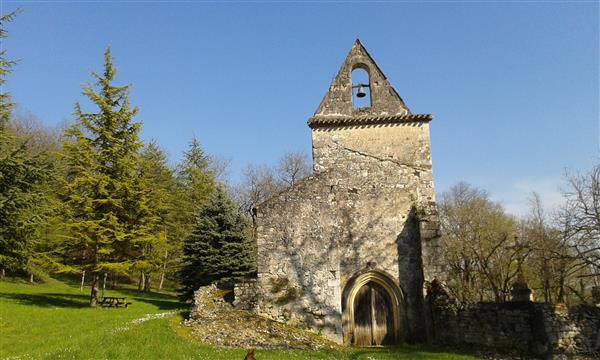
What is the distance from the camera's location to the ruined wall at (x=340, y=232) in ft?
42.7

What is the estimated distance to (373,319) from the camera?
13.3m

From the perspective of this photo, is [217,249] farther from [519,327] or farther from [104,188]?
[519,327]

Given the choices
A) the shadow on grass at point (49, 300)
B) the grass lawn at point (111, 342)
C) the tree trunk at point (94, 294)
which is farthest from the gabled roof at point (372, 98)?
→ the shadow on grass at point (49, 300)

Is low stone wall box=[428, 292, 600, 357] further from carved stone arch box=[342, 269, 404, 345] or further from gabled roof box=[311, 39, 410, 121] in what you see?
gabled roof box=[311, 39, 410, 121]

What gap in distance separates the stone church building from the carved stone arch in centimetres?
3

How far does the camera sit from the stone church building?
13.0m

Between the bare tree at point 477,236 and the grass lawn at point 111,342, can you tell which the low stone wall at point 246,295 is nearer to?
the grass lawn at point 111,342

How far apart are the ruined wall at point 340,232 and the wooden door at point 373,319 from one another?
535 millimetres

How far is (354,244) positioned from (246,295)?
154 inches

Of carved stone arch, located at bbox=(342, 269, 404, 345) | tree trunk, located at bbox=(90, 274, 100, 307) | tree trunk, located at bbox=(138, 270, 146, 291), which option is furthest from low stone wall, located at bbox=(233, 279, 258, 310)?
tree trunk, located at bbox=(138, 270, 146, 291)

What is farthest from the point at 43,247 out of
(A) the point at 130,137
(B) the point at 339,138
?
(B) the point at 339,138

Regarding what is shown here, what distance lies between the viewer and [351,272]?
13680 millimetres

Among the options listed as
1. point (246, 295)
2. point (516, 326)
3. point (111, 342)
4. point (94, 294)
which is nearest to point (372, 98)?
point (246, 295)

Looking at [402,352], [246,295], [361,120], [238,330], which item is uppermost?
[361,120]
